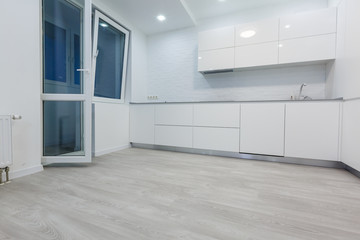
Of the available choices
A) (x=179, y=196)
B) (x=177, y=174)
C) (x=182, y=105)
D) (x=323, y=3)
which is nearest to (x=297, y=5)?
(x=323, y=3)

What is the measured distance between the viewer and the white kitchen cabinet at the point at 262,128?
7.96ft

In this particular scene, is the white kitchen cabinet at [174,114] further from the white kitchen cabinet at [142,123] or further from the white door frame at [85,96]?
the white door frame at [85,96]

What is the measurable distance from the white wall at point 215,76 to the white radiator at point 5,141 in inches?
87.4

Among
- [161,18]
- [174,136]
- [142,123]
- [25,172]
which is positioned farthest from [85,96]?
[161,18]

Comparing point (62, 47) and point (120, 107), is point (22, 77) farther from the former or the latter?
point (120, 107)

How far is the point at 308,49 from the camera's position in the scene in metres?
2.49

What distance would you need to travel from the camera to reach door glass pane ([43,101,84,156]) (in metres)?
2.21

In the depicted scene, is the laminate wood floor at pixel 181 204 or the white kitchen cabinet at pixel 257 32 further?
the white kitchen cabinet at pixel 257 32

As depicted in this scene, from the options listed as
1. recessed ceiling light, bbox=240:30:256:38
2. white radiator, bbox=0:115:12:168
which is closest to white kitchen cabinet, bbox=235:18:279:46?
recessed ceiling light, bbox=240:30:256:38

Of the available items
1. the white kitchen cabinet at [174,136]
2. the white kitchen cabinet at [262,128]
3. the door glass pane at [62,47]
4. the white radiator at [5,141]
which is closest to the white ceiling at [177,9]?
the door glass pane at [62,47]

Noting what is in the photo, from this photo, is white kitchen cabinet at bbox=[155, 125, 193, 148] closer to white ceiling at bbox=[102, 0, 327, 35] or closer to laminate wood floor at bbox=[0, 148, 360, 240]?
laminate wood floor at bbox=[0, 148, 360, 240]

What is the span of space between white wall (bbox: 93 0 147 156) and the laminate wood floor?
85 centimetres

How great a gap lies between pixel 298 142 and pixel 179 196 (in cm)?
190

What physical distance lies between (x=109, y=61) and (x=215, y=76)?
81.4 inches
